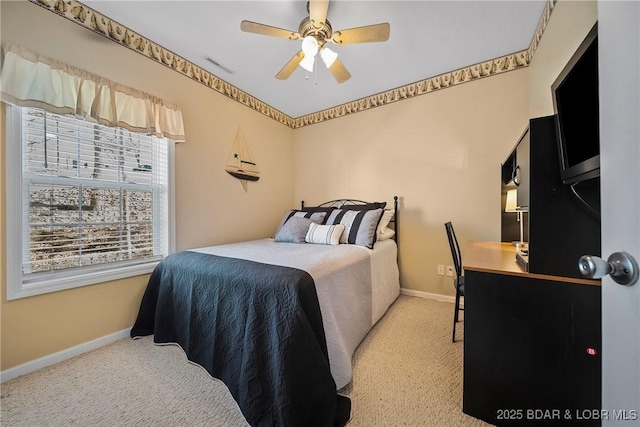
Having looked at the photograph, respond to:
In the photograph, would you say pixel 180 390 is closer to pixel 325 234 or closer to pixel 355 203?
pixel 325 234

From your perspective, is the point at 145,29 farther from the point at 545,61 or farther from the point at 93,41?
the point at 545,61

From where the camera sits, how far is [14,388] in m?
1.42

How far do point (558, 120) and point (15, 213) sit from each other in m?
3.06

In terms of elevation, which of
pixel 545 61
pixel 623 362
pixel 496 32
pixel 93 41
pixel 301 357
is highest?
pixel 496 32

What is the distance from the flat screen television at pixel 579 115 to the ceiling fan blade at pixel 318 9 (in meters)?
1.41

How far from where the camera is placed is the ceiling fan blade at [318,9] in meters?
1.56

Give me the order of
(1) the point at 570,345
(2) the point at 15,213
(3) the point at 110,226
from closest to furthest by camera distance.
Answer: (1) the point at 570,345
(2) the point at 15,213
(3) the point at 110,226

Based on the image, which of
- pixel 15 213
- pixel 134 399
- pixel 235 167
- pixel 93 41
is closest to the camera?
pixel 134 399

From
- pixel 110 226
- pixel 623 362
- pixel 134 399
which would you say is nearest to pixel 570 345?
pixel 623 362

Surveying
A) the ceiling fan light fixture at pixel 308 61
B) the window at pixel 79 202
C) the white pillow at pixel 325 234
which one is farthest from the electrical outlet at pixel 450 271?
the window at pixel 79 202

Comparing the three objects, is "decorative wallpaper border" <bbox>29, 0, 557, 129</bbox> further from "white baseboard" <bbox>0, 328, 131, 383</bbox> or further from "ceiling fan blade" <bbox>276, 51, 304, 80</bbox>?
"white baseboard" <bbox>0, 328, 131, 383</bbox>

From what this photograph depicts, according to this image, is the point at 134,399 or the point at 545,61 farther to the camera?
the point at 545,61

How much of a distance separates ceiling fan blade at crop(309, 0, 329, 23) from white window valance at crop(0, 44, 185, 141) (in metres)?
1.53

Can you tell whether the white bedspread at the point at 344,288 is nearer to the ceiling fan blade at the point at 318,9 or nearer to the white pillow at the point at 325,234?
the white pillow at the point at 325,234
